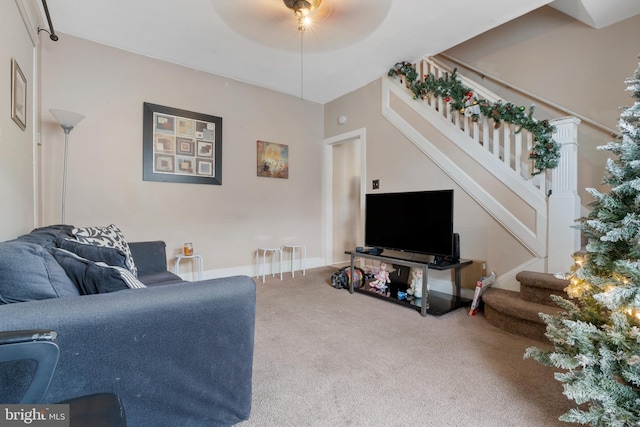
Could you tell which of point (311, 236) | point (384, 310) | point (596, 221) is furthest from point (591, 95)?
point (311, 236)

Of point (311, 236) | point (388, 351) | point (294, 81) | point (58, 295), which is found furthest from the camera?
point (311, 236)

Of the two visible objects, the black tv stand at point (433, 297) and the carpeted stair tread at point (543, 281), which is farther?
the black tv stand at point (433, 297)

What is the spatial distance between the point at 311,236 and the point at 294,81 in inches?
92.0

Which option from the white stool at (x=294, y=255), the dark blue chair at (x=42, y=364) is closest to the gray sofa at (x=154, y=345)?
the dark blue chair at (x=42, y=364)

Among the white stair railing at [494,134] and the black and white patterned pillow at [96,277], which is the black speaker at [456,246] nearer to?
the white stair railing at [494,134]

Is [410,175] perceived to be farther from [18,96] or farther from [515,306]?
[18,96]

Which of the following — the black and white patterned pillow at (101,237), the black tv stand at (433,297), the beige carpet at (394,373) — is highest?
the black and white patterned pillow at (101,237)

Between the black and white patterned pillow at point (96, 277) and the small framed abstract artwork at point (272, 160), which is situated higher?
the small framed abstract artwork at point (272, 160)

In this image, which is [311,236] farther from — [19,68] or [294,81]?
[19,68]

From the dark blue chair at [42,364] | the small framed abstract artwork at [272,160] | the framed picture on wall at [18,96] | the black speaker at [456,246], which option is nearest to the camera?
the dark blue chair at [42,364]

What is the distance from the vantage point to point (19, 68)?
6.86 feet

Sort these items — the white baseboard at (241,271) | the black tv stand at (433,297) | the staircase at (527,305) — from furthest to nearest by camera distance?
the white baseboard at (241,271), the black tv stand at (433,297), the staircase at (527,305)

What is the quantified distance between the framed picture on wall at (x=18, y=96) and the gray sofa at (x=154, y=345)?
1.38 m

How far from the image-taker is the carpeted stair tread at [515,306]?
218 centimetres
